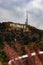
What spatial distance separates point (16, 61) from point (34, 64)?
0.11 metres

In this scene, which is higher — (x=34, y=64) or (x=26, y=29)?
(x=34, y=64)

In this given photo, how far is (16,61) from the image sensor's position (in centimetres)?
196

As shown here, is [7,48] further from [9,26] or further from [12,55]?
[9,26]

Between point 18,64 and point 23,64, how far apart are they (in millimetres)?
30

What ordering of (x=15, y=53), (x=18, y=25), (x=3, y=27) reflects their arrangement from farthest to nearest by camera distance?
(x=18, y=25) < (x=3, y=27) < (x=15, y=53)

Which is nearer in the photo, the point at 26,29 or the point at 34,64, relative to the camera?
the point at 34,64

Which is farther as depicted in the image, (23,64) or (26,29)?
(26,29)

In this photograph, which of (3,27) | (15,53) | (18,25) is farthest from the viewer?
(18,25)

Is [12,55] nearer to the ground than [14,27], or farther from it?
farther from it

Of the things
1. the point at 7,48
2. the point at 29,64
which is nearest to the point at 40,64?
the point at 29,64

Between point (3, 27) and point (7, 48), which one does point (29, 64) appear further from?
point (3, 27)

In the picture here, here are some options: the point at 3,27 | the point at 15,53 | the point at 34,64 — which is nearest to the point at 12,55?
the point at 15,53

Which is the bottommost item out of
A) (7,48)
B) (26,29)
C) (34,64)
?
(26,29)

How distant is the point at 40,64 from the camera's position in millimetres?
1866
